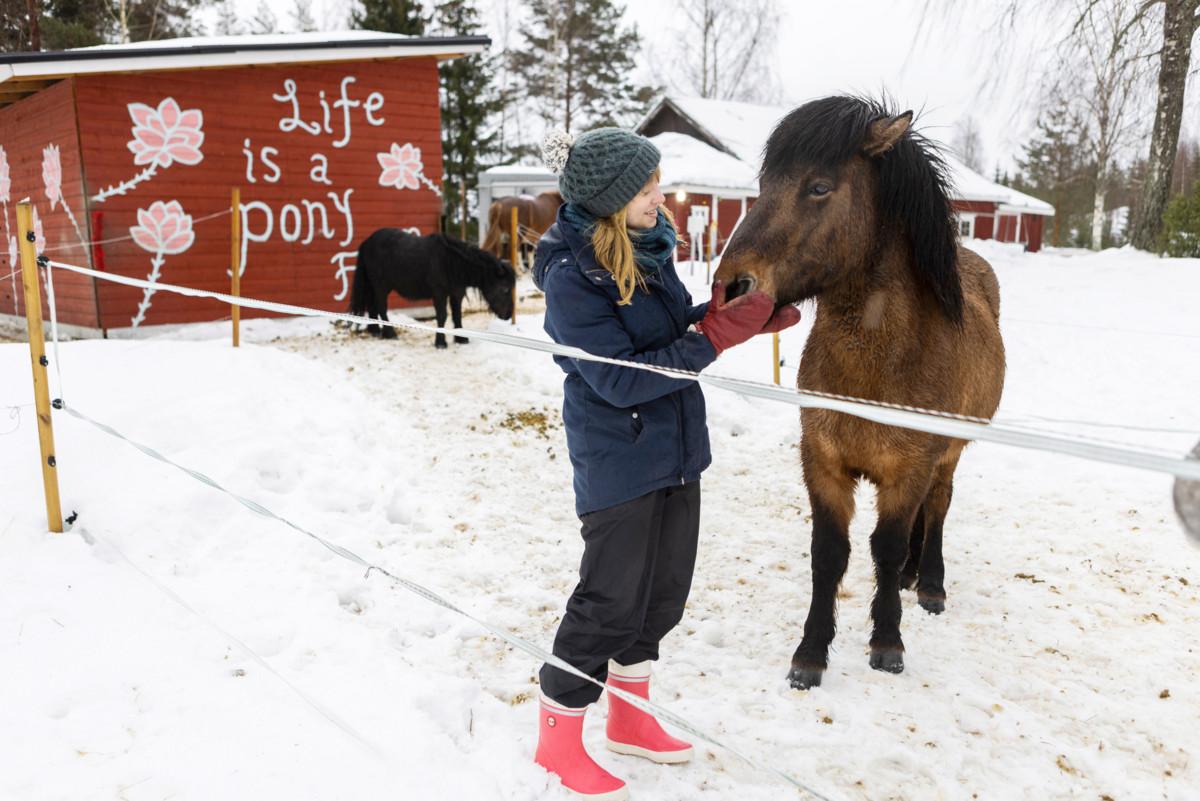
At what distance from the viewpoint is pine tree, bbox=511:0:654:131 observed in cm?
2703

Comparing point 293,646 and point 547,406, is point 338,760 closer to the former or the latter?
point 293,646

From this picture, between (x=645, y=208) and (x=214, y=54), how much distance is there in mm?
9597

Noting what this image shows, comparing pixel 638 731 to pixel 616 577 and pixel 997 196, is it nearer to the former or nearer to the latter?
pixel 616 577

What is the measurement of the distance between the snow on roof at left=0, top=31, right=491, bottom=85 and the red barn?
0.07 ft

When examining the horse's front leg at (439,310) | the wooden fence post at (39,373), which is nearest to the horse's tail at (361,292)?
the horse's front leg at (439,310)

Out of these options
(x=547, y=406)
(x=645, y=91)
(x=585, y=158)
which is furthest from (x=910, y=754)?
(x=645, y=91)

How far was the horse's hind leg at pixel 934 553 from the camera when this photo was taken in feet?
10.8

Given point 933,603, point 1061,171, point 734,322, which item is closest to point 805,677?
point 933,603

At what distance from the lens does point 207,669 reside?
2.50 metres

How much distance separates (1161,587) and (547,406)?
4794mm

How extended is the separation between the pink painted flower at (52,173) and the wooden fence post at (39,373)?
305 inches

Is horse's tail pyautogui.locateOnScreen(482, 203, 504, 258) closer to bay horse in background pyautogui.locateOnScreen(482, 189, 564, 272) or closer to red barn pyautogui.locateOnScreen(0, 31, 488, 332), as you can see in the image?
bay horse in background pyautogui.locateOnScreen(482, 189, 564, 272)

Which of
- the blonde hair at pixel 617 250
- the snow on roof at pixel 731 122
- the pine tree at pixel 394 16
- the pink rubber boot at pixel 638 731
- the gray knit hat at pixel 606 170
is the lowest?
the pink rubber boot at pixel 638 731

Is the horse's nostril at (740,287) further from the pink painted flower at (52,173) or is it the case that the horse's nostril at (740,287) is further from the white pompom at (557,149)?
the pink painted flower at (52,173)
